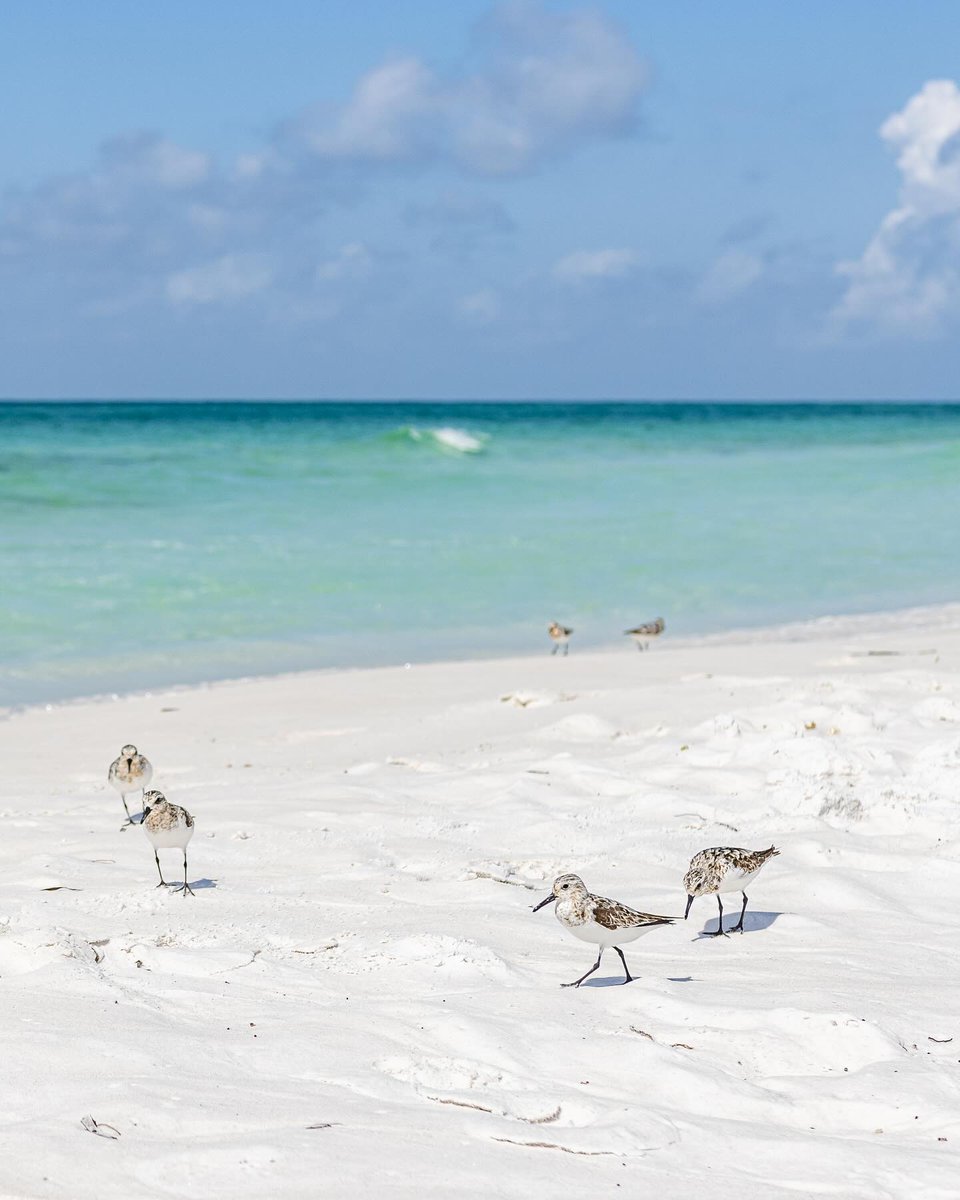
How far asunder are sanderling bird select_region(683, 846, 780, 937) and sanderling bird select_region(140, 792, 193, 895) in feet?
6.91

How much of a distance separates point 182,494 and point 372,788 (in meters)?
24.3

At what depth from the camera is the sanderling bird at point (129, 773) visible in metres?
7.85

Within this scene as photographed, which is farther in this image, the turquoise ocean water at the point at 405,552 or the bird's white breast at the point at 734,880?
the turquoise ocean water at the point at 405,552

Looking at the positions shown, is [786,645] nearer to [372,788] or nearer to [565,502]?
[372,788]

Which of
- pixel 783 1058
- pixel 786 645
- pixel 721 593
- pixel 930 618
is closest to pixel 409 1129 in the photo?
pixel 783 1058

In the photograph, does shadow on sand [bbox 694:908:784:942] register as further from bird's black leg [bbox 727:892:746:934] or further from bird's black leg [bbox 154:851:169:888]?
bird's black leg [bbox 154:851:169:888]

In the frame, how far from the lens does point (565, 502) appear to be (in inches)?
1238

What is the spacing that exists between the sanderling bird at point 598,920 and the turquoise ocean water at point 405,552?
823 centimetres

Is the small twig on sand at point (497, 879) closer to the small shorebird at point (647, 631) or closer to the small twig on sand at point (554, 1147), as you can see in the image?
the small twig on sand at point (554, 1147)

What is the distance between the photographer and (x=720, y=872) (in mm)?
5773

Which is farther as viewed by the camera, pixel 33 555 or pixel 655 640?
pixel 33 555

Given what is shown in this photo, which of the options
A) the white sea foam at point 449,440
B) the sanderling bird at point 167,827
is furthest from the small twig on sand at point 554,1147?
the white sea foam at point 449,440

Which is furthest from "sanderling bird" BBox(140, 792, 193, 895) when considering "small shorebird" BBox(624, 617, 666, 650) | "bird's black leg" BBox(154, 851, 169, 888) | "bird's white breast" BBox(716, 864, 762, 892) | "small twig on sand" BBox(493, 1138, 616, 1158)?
"small shorebird" BBox(624, 617, 666, 650)

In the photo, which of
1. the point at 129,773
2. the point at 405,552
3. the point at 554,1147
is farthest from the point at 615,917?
the point at 405,552
